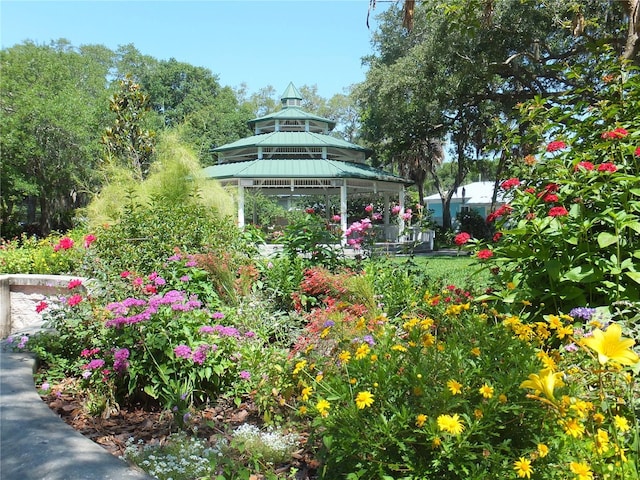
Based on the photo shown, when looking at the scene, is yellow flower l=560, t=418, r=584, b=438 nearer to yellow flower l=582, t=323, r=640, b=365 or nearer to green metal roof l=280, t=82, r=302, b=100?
yellow flower l=582, t=323, r=640, b=365

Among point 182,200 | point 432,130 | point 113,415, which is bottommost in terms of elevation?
point 113,415

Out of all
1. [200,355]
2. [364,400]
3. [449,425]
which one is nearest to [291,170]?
[200,355]

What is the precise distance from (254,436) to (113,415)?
111 cm

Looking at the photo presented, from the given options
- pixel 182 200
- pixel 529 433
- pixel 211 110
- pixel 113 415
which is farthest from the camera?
pixel 211 110

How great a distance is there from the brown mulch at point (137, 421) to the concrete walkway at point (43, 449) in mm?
261

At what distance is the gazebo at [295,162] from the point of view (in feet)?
63.7

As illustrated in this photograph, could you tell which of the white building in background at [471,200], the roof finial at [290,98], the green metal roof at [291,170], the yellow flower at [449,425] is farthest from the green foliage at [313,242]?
the white building in background at [471,200]

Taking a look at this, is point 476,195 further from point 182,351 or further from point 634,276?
point 182,351

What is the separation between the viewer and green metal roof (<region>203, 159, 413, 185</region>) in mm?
19234

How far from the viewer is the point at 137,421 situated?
317 cm

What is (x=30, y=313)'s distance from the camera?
19.6 ft

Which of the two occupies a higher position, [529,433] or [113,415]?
[529,433]

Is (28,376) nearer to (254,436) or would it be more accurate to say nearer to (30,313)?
(254,436)

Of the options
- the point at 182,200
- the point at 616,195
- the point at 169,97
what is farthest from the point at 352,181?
the point at 169,97
